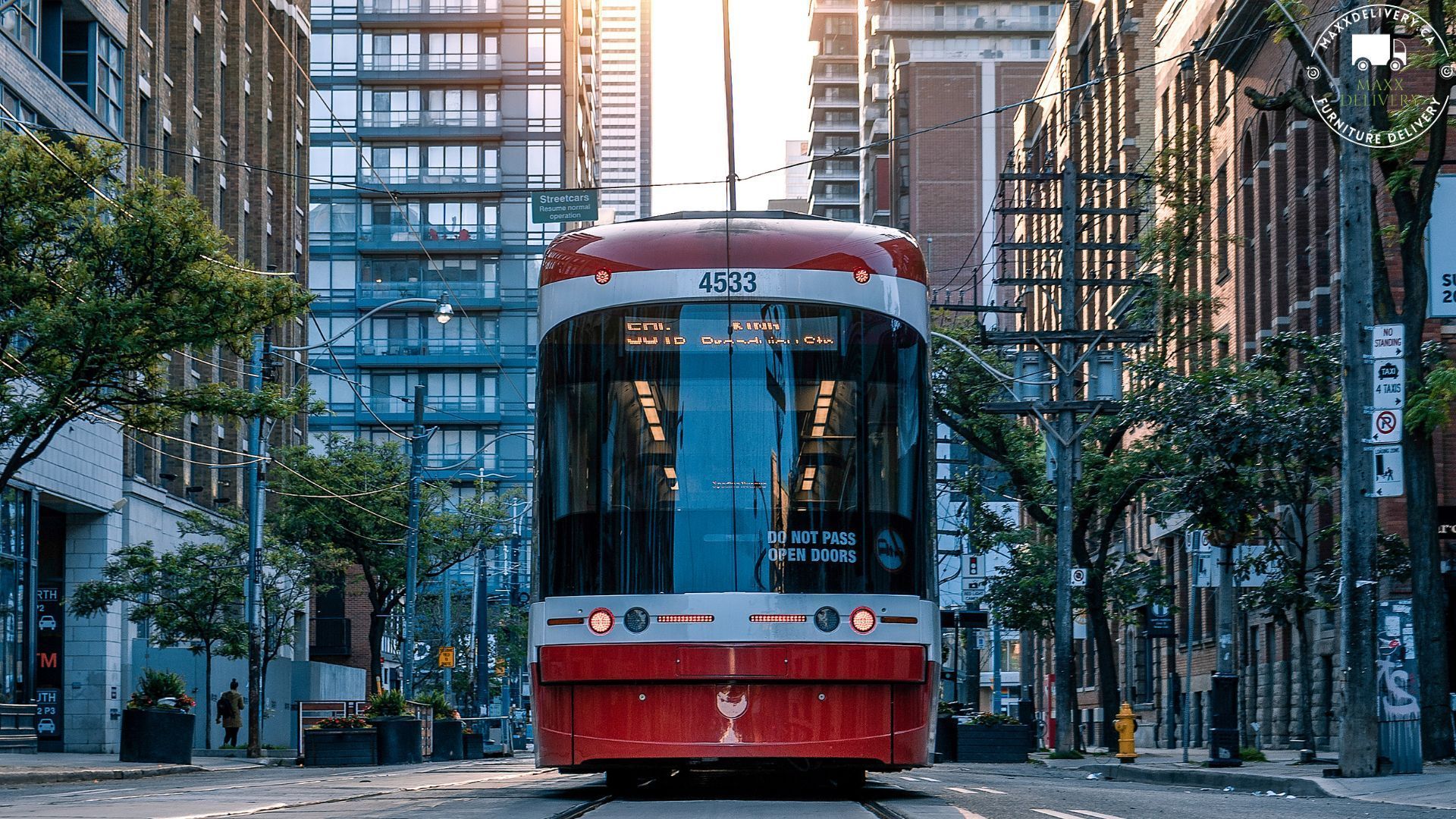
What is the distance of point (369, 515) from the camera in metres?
59.0

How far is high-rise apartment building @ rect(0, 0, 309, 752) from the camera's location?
1517 inches

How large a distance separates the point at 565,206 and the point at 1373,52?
21293 mm

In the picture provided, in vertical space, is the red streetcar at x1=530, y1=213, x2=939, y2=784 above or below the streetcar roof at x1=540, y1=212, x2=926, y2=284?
below

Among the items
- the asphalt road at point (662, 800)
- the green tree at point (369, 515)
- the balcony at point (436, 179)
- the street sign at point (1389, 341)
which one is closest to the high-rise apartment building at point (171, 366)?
the green tree at point (369, 515)

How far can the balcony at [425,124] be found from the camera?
105m

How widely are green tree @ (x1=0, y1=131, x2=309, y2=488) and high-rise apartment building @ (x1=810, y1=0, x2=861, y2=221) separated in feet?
418

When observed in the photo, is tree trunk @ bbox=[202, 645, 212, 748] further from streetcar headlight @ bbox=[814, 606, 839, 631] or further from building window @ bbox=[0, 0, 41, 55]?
streetcar headlight @ bbox=[814, 606, 839, 631]

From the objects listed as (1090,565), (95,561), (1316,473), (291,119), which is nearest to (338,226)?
(291,119)

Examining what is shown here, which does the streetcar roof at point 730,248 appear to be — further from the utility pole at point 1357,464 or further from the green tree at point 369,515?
the green tree at point 369,515

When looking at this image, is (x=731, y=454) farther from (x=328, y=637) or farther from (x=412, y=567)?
(x=328, y=637)

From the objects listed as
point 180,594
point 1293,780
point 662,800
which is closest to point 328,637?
point 180,594

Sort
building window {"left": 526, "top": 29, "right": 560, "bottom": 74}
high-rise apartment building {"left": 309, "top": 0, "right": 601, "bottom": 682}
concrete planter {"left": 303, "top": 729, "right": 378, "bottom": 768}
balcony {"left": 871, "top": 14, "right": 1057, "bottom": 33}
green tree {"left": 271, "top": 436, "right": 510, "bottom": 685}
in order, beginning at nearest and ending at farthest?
concrete planter {"left": 303, "top": 729, "right": 378, "bottom": 768} < green tree {"left": 271, "top": 436, "right": 510, "bottom": 685} < high-rise apartment building {"left": 309, "top": 0, "right": 601, "bottom": 682} < building window {"left": 526, "top": 29, "right": 560, "bottom": 74} < balcony {"left": 871, "top": 14, "right": 1057, "bottom": 33}

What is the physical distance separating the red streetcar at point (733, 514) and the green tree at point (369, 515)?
4149 cm

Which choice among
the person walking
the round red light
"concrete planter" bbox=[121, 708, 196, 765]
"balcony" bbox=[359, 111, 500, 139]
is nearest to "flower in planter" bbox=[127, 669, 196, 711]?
"concrete planter" bbox=[121, 708, 196, 765]
